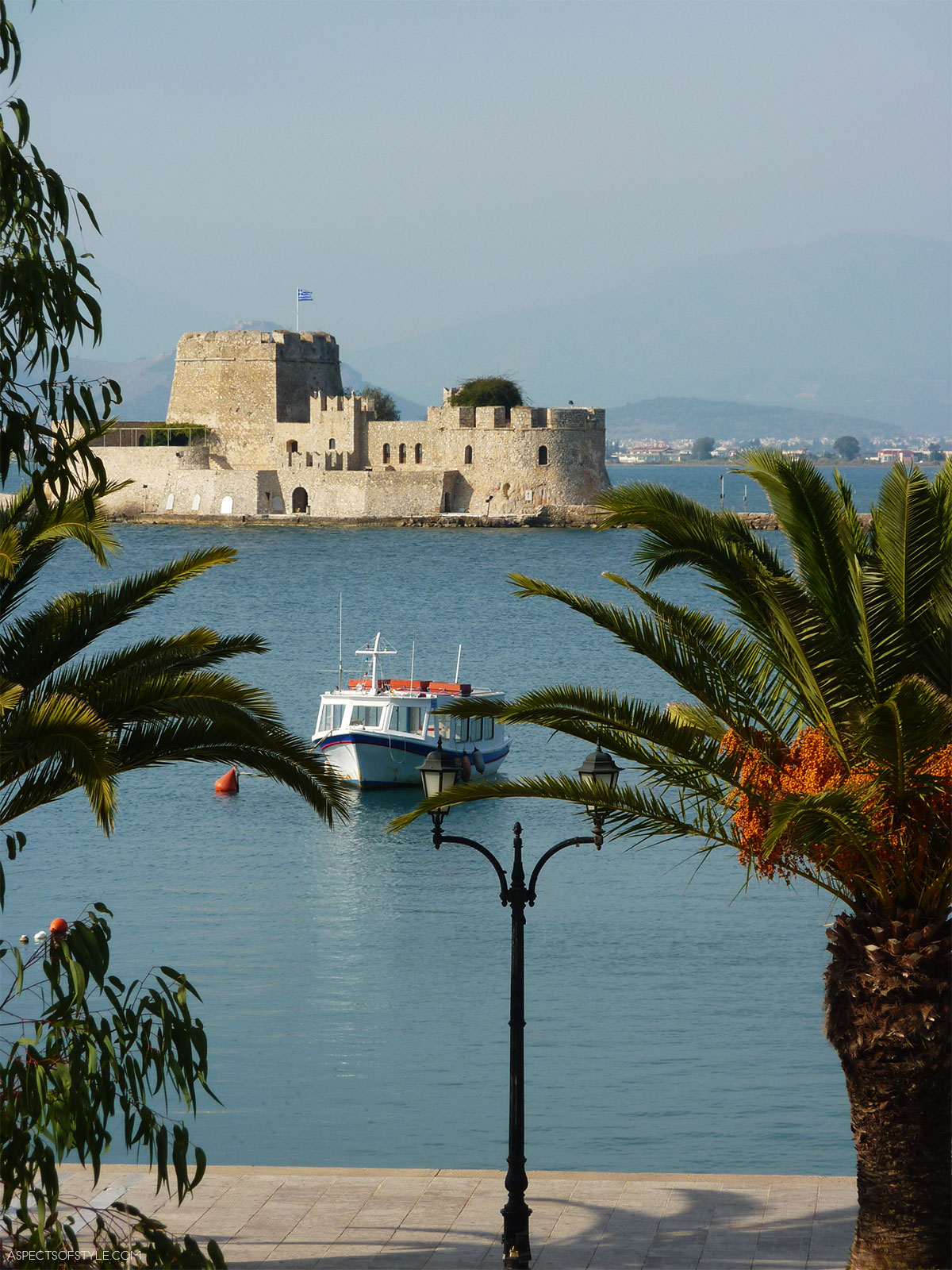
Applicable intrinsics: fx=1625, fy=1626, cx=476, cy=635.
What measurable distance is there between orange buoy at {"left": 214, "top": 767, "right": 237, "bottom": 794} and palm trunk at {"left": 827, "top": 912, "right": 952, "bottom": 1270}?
744 inches

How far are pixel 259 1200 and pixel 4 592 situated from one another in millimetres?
3315

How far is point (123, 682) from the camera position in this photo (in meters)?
5.93

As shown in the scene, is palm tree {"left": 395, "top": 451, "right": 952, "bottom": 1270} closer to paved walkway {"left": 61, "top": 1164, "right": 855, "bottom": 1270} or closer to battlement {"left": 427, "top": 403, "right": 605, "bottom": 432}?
paved walkway {"left": 61, "top": 1164, "right": 855, "bottom": 1270}

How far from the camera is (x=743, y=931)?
17516 mm

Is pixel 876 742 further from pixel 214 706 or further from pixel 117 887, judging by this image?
pixel 117 887

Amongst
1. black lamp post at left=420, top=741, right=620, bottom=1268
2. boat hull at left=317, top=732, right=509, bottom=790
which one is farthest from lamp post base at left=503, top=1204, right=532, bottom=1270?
boat hull at left=317, top=732, right=509, bottom=790

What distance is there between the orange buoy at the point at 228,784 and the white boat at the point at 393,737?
1.43 meters

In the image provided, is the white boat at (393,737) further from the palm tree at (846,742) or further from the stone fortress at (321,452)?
the stone fortress at (321,452)

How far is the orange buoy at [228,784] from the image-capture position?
24.7 metres

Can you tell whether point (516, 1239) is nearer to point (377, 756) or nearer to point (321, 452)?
point (377, 756)

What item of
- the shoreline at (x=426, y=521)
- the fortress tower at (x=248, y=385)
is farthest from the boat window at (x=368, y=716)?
the fortress tower at (x=248, y=385)

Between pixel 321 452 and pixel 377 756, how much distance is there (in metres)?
46.3

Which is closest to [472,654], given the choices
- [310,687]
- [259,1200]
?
[310,687]

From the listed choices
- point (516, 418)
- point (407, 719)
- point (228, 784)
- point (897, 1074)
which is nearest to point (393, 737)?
point (407, 719)
